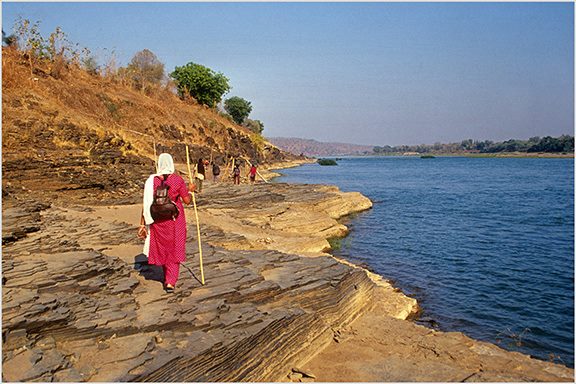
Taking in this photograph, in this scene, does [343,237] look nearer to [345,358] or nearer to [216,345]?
[345,358]

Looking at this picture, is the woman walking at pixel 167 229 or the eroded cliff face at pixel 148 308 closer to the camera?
the eroded cliff face at pixel 148 308

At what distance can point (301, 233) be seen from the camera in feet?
58.8

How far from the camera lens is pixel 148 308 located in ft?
19.1

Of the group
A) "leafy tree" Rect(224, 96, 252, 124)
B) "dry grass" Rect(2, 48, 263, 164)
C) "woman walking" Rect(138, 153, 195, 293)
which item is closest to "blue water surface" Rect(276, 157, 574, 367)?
"woman walking" Rect(138, 153, 195, 293)

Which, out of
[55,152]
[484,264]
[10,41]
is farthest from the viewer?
[10,41]

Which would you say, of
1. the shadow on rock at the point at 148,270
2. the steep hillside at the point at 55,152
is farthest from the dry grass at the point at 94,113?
the shadow on rock at the point at 148,270

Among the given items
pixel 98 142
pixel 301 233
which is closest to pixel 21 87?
pixel 98 142

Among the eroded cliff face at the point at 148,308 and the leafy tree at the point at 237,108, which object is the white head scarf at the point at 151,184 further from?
the leafy tree at the point at 237,108

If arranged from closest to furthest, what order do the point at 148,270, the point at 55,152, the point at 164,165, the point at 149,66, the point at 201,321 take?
the point at 201,321
the point at 164,165
the point at 148,270
the point at 55,152
the point at 149,66

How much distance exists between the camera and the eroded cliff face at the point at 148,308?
4.73 m

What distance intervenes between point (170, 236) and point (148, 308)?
104cm

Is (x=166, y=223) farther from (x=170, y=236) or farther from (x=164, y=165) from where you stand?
(x=164, y=165)

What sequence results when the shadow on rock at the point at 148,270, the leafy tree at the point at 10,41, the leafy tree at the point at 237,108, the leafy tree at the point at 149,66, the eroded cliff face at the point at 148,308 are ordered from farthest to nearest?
the leafy tree at the point at 237,108 → the leafy tree at the point at 149,66 → the leafy tree at the point at 10,41 → the shadow on rock at the point at 148,270 → the eroded cliff face at the point at 148,308

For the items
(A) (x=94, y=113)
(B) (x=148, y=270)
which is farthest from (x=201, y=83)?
(B) (x=148, y=270)
